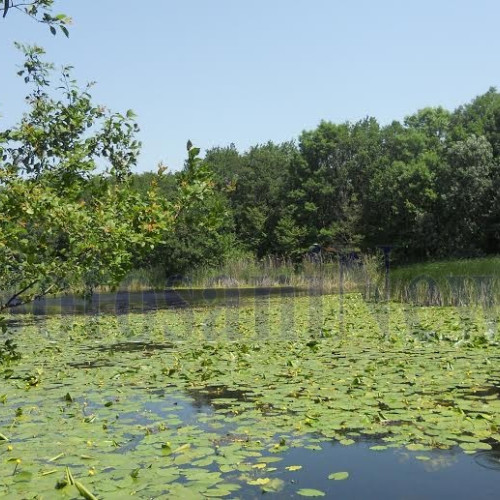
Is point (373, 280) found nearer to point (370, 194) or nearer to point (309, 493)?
point (370, 194)

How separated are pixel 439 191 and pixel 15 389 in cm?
3442

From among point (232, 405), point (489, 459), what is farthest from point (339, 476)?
point (232, 405)

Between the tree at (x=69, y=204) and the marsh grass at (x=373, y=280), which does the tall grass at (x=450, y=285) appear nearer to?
the marsh grass at (x=373, y=280)

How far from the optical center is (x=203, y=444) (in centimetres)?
605

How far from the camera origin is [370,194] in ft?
154

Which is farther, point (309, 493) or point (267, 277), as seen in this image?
point (267, 277)

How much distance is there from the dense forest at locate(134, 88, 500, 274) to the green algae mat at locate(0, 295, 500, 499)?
22211 mm

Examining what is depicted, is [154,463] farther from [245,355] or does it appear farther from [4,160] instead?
[245,355]

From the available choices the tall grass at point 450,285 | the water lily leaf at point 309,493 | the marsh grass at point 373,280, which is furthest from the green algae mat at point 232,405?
the marsh grass at point 373,280

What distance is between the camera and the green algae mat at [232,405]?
5.27 m

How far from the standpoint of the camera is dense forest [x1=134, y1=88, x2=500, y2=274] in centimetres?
3775

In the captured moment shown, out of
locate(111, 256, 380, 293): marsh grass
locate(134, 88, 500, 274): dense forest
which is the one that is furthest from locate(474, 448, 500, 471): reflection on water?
locate(134, 88, 500, 274): dense forest

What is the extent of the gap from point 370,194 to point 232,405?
4072 cm

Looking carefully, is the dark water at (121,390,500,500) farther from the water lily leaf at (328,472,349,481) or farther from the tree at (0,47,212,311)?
the tree at (0,47,212,311)
